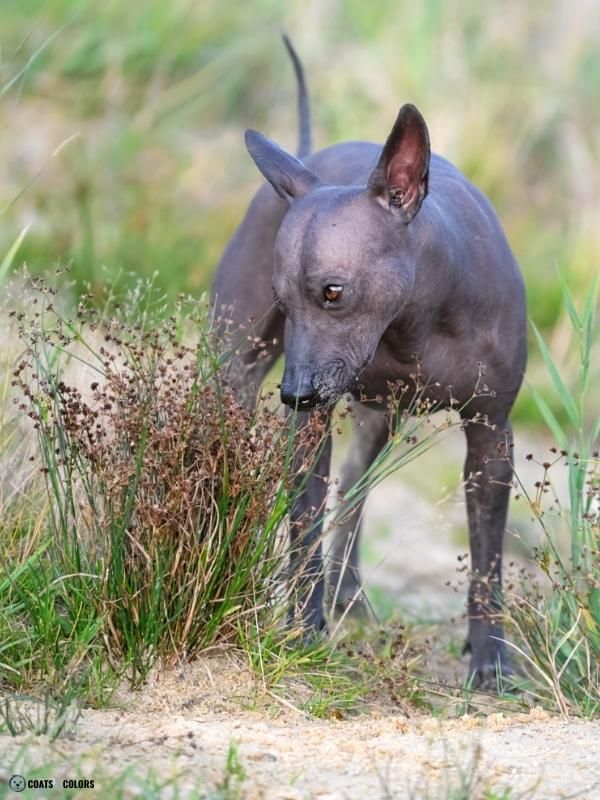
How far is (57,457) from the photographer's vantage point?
14.0 ft

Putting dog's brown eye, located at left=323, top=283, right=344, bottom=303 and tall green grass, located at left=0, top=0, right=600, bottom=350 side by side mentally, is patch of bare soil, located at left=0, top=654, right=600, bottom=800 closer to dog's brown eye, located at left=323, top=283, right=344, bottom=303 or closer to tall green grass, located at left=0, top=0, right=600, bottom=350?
dog's brown eye, located at left=323, top=283, right=344, bottom=303

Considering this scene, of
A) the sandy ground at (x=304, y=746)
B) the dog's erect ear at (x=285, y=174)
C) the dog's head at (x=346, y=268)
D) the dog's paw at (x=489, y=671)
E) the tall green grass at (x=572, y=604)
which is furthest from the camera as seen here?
the dog's paw at (x=489, y=671)

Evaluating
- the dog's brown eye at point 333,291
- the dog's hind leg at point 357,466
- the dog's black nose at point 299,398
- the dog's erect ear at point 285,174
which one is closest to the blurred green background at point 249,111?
the dog's hind leg at point 357,466

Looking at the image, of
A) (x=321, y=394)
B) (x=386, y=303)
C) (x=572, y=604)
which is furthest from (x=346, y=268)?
(x=572, y=604)

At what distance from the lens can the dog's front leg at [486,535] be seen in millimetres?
4711

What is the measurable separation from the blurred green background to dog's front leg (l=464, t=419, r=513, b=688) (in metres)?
3.68

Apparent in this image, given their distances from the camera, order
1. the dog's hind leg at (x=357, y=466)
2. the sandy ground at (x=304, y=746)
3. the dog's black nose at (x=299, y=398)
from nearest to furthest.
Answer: the sandy ground at (x=304, y=746), the dog's black nose at (x=299, y=398), the dog's hind leg at (x=357, y=466)

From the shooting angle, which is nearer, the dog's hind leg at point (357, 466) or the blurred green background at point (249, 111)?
the dog's hind leg at point (357, 466)

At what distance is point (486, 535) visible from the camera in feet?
15.9

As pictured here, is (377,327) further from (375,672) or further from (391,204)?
(375,672)

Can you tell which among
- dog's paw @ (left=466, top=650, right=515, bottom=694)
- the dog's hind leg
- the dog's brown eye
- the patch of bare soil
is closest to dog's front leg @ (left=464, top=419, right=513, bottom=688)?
dog's paw @ (left=466, top=650, right=515, bottom=694)

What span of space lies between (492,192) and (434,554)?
11.2 ft

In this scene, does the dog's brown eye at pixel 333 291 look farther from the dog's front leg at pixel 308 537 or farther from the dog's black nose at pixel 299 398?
the dog's front leg at pixel 308 537

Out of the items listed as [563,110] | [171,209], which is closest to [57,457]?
[171,209]
